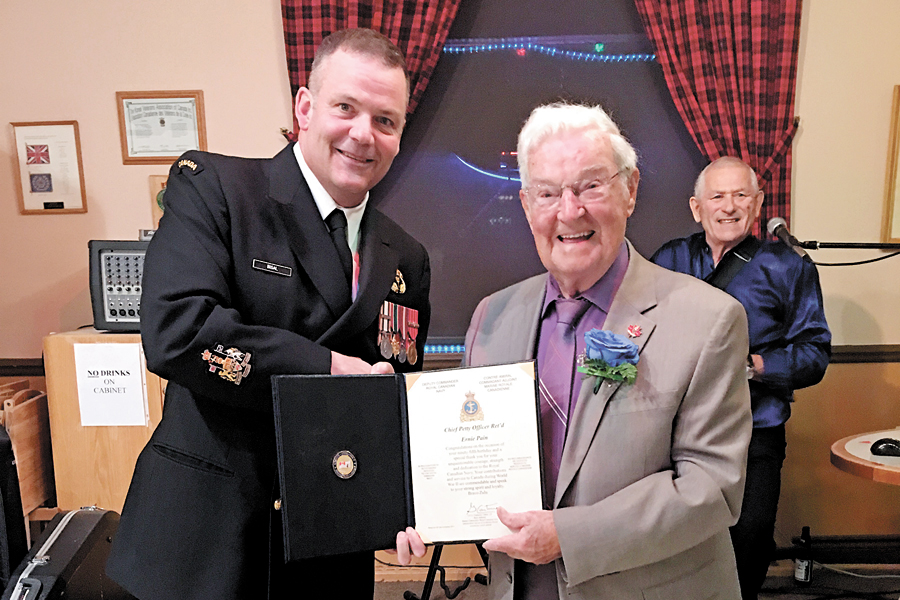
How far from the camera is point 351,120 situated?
1358 mm

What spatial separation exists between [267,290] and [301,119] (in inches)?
18.5

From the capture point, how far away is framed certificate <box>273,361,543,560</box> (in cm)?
112

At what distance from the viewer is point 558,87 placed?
3164 mm

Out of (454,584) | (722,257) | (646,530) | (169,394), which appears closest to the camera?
(646,530)

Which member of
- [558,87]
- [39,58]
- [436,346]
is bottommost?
[436,346]

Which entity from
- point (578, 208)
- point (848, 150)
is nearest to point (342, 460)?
point (578, 208)

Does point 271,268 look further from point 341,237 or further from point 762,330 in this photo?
point 762,330

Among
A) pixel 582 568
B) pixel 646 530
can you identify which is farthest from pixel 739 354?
pixel 582 568

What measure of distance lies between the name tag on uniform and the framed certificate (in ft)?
0.99

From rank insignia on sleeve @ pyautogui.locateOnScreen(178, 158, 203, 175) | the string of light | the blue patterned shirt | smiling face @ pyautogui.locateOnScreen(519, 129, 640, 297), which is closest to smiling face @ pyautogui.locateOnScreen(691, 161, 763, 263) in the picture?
the blue patterned shirt

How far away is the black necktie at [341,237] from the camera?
1.43 m

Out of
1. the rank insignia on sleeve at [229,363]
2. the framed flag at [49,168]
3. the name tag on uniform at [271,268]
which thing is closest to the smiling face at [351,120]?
the name tag on uniform at [271,268]

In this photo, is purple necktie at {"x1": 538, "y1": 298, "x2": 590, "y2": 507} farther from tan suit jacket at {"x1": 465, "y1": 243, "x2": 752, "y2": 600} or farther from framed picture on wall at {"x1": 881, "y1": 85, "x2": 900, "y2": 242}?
framed picture on wall at {"x1": 881, "y1": 85, "x2": 900, "y2": 242}

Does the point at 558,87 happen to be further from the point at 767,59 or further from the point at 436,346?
the point at 436,346
